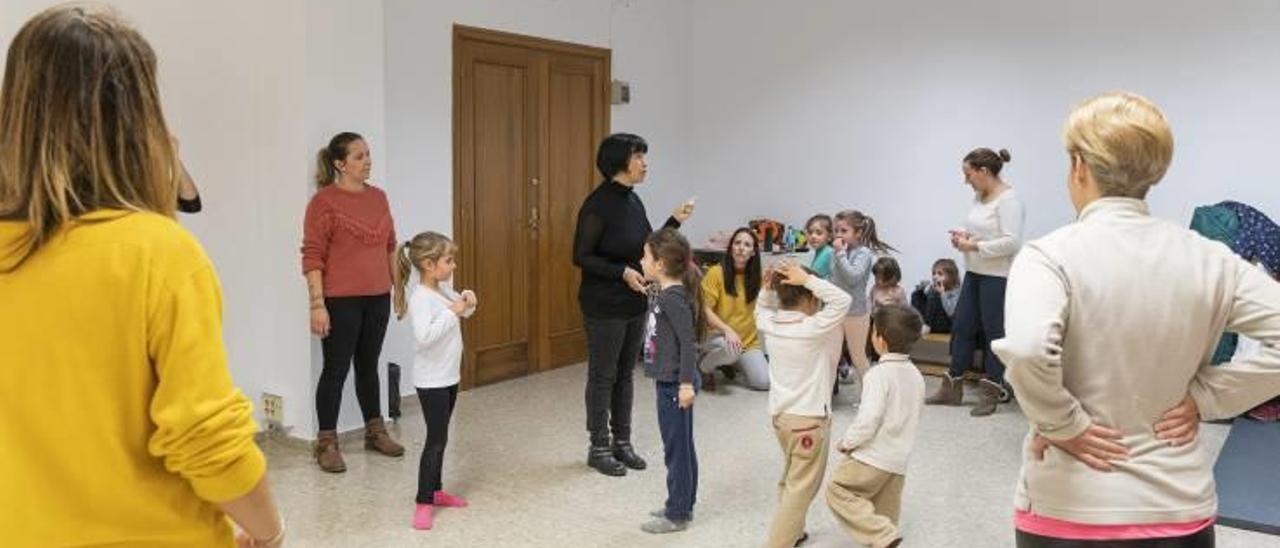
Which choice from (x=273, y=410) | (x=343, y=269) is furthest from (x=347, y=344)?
(x=273, y=410)

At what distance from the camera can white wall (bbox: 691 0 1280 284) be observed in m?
5.67

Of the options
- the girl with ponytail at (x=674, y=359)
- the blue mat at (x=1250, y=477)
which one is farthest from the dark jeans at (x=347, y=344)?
the blue mat at (x=1250, y=477)

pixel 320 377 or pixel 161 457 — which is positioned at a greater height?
pixel 161 457

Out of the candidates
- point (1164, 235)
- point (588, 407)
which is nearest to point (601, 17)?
point (588, 407)

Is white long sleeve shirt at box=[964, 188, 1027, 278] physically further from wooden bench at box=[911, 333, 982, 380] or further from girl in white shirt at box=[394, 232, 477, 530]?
girl in white shirt at box=[394, 232, 477, 530]

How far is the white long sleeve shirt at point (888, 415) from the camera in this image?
3135 millimetres

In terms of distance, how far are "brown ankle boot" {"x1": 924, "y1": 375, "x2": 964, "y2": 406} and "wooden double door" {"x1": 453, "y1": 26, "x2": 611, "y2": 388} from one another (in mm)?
2295

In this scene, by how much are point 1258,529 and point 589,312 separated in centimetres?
255

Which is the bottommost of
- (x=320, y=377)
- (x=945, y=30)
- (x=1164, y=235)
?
(x=320, y=377)

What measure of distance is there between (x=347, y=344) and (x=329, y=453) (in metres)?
0.46

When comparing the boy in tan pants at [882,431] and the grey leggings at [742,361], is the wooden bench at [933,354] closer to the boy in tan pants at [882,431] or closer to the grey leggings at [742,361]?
the grey leggings at [742,361]

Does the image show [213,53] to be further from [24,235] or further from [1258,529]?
[1258,529]

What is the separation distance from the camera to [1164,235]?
1.60 m

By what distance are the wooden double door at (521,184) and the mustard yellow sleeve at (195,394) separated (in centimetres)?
451
